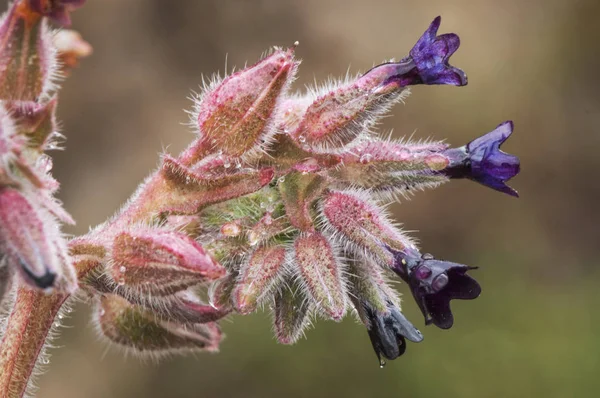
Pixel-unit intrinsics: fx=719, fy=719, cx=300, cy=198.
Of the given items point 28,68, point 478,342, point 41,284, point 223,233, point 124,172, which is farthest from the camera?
point 124,172

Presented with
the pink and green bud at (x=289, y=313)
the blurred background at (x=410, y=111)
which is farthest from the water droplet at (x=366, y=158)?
the blurred background at (x=410, y=111)

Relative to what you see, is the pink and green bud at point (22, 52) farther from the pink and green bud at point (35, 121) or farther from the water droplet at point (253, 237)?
the water droplet at point (253, 237)

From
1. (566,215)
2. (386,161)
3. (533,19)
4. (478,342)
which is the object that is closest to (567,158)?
(566,215)

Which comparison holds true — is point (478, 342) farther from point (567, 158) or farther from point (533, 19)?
point (533, 19)

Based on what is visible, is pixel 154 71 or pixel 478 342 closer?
pixel 478 342

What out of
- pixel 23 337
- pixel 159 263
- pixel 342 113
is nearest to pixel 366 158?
pixel 342 113

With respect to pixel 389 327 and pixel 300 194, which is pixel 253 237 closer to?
pixel 300 194
